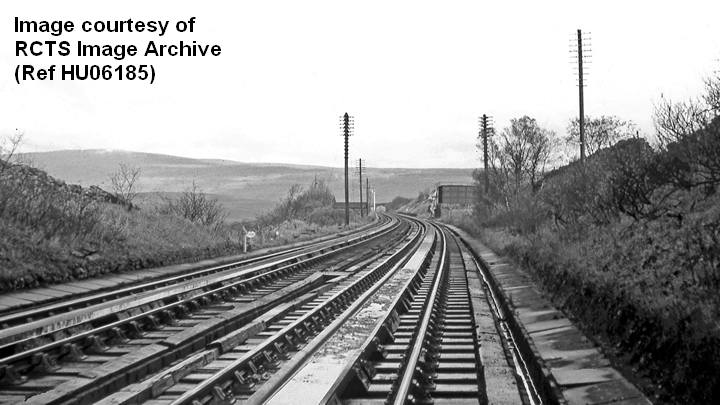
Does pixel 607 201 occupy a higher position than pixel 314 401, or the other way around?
pixel 607 201

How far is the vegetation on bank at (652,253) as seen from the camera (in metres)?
7.79

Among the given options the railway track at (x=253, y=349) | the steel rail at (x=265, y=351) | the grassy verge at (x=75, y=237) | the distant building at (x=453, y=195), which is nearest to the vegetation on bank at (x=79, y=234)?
the grassy verge at (x=75, y=237)

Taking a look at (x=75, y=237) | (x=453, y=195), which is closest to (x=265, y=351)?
(x=75, y=237)

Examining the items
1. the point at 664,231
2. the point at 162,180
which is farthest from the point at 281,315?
the point at 162,180

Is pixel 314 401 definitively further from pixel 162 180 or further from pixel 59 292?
pixel 162 180

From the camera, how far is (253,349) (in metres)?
10.3

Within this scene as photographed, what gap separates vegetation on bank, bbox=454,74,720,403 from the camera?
779 cm

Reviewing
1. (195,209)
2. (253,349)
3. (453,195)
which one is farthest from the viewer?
(453,195)

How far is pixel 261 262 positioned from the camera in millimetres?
26109

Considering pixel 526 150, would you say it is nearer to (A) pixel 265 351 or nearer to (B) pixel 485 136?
(B) pixel 485 136

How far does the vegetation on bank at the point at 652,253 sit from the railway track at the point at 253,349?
1.65 meters

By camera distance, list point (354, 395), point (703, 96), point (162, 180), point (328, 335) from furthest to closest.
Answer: point (162, 180) < point (703, 96) < point (328, 335) < point (354, 395)

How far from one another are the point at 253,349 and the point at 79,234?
1299 centimetres

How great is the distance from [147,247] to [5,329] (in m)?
13.2
